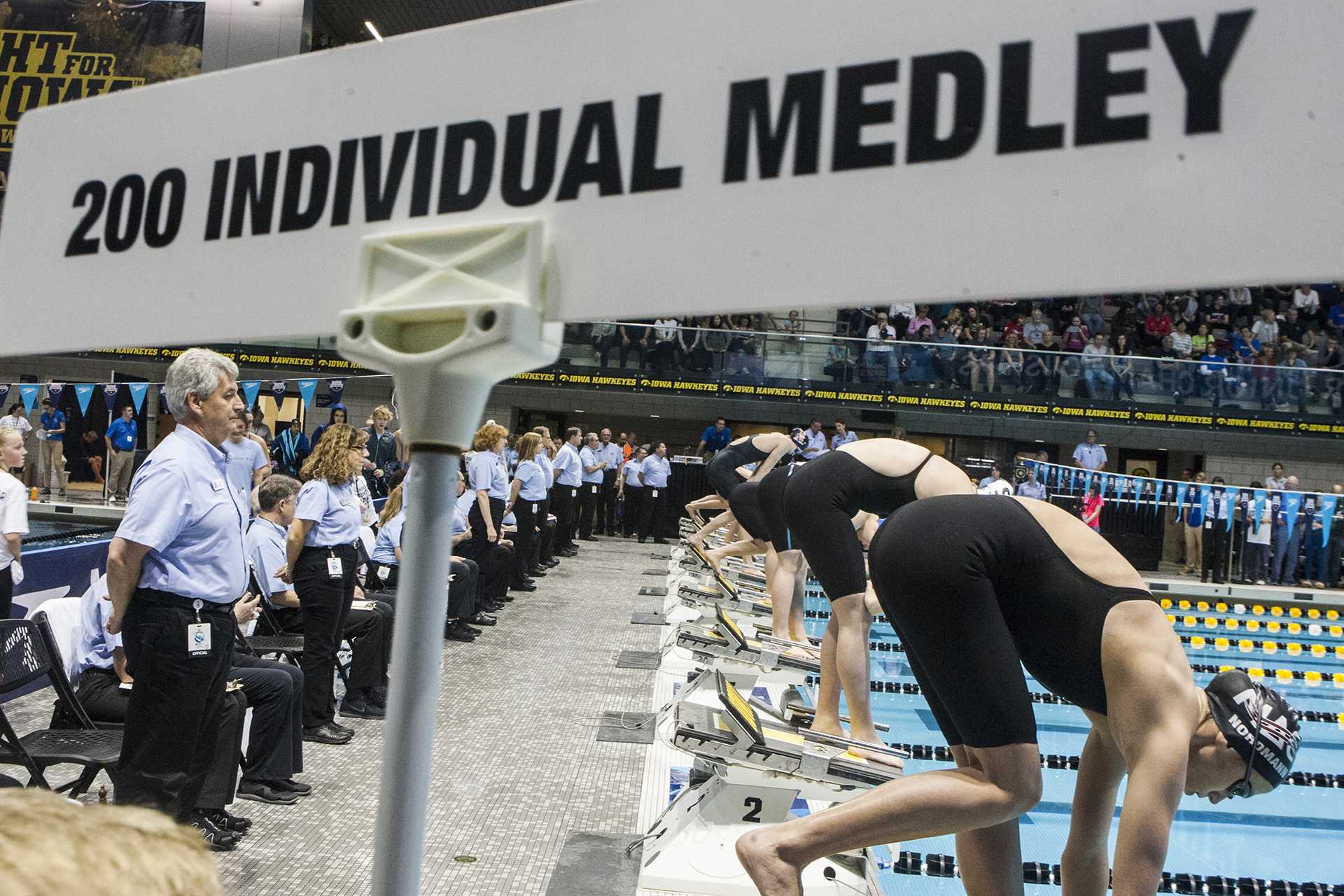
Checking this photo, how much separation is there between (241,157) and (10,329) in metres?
0.31

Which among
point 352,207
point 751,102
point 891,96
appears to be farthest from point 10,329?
point 891,96

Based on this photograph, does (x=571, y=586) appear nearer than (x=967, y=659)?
No

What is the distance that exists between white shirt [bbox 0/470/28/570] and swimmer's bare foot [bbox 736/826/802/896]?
4.32 metres

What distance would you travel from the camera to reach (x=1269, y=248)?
0.61m

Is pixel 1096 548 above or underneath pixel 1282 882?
above

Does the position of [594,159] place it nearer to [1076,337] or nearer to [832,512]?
[832,512]

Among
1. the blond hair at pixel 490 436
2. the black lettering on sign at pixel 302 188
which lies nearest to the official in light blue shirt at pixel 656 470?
the blond hair at pixel 490 436

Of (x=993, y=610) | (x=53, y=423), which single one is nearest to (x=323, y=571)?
(x=993, y=610)

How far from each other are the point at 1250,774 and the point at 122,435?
15441 millimetres

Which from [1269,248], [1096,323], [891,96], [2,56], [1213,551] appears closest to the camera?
[1269,248]

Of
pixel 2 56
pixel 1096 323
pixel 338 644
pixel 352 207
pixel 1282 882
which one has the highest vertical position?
pixel 2 56

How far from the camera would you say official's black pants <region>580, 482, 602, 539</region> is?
17297 millimetres

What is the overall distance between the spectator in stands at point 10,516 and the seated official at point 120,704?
1.55m

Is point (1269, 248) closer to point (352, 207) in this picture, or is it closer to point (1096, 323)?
point (352, 207)
